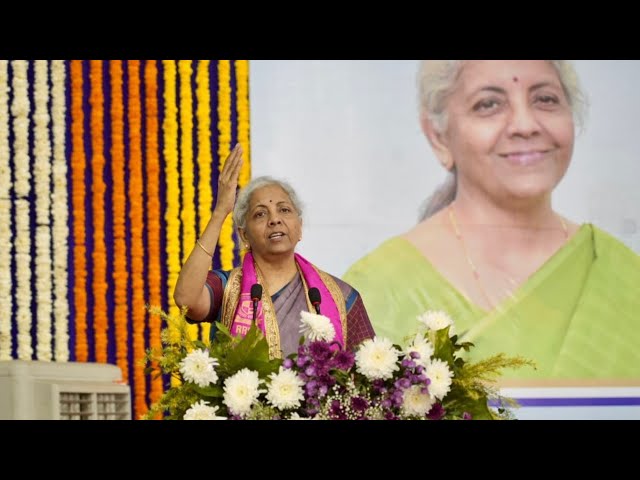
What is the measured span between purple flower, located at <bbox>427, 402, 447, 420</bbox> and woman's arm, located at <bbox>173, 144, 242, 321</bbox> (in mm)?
846

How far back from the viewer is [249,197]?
4023mm

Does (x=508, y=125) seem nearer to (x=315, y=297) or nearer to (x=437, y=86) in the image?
(x=437, y=86)

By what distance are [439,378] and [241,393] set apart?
1.65 feet

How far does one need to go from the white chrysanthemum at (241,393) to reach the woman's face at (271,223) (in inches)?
33.6

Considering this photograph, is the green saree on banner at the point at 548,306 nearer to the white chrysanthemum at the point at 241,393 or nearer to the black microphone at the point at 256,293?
the black microphone at the point at 256,293

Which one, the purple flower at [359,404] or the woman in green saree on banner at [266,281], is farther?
the woman in green saree on banner at [266,281]

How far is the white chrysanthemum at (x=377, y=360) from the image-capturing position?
10.5 feet

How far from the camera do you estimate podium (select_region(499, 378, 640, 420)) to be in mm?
6172

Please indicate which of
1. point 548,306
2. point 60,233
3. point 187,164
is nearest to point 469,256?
point 548,306

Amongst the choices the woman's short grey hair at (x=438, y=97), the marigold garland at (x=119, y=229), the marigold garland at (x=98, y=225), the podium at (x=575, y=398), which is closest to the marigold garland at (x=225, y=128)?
the marigold garland at (x=119, y=229)

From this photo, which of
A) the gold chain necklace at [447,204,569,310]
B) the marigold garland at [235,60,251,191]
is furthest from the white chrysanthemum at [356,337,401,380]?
the marigold garland at [235,60,251,191]

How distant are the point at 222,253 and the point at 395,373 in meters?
3.34

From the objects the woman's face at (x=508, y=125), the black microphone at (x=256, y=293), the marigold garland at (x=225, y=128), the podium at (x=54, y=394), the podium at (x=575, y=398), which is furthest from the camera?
the marigold garland at (x=225, y=128)

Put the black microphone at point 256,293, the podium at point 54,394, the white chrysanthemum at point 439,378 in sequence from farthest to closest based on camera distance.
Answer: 1. the podium at point 54,394
2. the black microphone at point 256,293
3. the white chrysanthemum at point 439,378
